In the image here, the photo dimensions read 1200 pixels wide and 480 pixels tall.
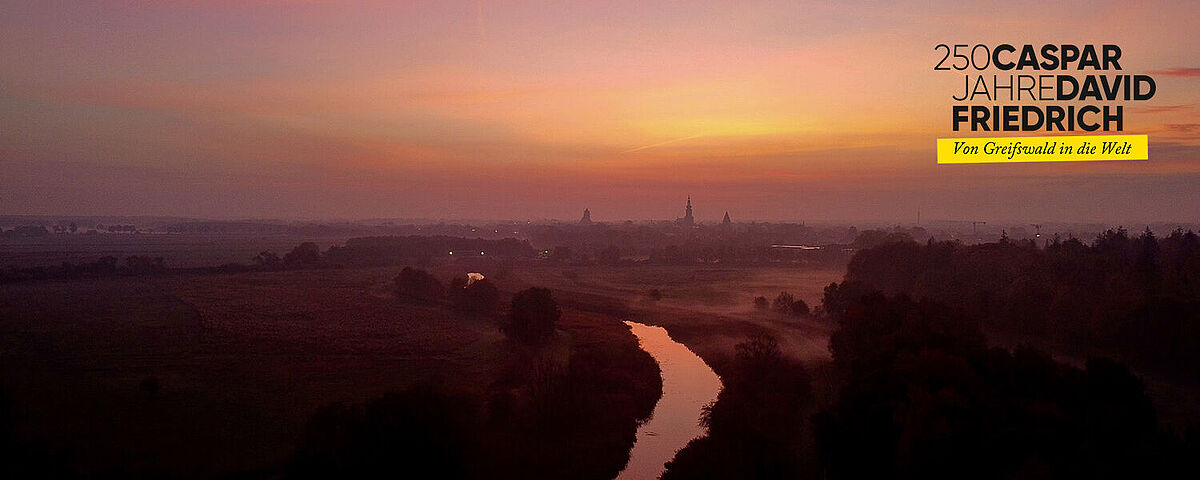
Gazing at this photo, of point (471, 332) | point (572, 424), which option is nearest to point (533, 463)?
point (572, 424)

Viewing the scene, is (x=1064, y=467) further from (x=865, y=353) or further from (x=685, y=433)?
(x=685, y=433)

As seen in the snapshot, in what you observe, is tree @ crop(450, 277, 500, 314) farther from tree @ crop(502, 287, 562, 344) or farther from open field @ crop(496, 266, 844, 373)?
tree @ crop(502, 287, 562, 344)

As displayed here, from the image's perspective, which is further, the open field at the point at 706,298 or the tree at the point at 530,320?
the open field at the point at 706,298

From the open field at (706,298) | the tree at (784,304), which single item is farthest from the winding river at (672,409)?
the tree at (784,304)

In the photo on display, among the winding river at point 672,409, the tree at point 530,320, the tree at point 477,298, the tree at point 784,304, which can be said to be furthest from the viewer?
the tree at point 784,304

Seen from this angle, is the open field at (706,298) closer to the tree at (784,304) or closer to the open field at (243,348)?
the open field at (243,348)

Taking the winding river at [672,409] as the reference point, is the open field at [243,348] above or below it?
above
